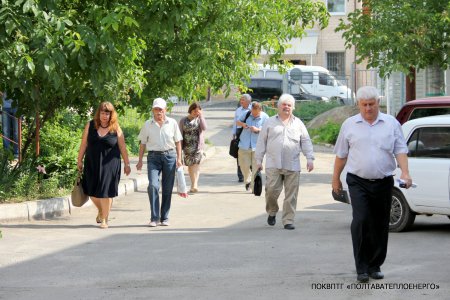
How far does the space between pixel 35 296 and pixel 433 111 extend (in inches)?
280

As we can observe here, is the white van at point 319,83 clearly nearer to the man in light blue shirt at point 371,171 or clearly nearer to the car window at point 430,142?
the car window at point 430,142

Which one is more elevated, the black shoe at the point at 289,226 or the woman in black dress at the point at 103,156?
the woman in black dress at the point at 103,156

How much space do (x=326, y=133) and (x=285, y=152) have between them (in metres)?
20.4

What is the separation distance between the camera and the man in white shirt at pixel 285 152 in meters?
13.6

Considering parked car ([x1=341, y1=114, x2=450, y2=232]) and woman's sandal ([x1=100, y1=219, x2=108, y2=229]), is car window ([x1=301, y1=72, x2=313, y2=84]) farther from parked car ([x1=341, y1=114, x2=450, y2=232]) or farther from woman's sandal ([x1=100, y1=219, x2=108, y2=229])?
parked car ([x1=341, y1=114, x2=450, y2=232])

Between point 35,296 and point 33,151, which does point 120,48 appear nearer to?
point 33,151

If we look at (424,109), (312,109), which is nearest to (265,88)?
(312,109)

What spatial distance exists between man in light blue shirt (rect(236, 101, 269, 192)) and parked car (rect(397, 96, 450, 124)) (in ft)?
16.2

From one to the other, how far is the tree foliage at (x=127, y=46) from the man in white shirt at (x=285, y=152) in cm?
175

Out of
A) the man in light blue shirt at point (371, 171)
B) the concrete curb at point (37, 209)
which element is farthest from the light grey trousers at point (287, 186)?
the man in light blue shirt at point (371, 171)

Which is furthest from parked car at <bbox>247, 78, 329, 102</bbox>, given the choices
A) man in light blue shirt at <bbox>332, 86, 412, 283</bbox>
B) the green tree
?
man in light blue shirt at <bbox>332, 86, 412, 283</bbox>

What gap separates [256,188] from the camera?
1477 cm

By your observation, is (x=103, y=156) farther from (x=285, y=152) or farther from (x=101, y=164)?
(x=285, y=152)

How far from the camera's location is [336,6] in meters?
61.3
